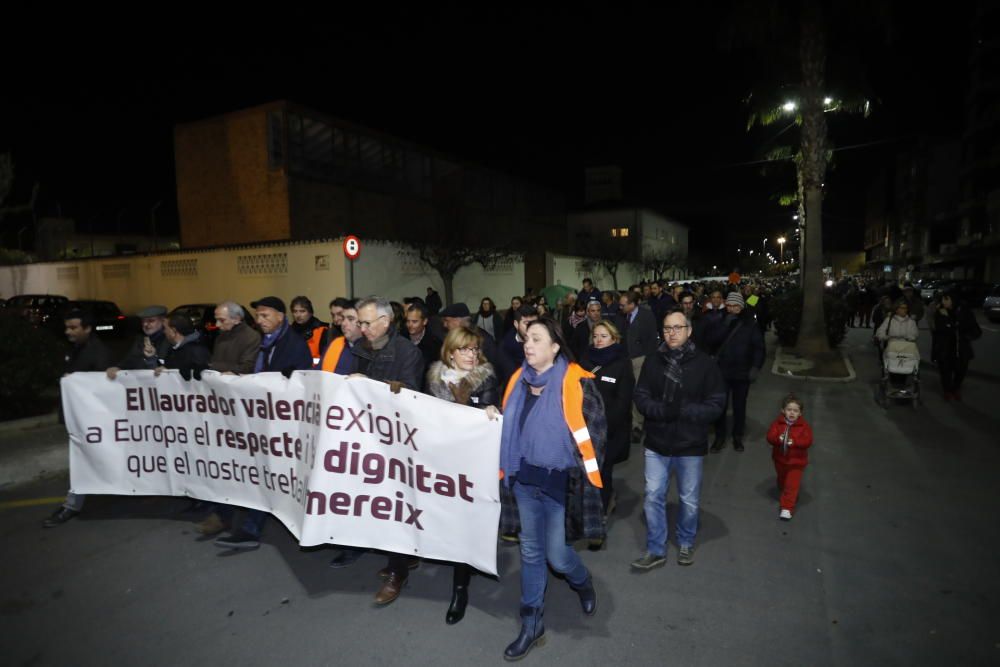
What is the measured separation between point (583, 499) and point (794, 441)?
2.76m

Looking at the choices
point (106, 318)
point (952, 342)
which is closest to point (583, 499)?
point (952, 342)

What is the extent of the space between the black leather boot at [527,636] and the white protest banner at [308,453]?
13.8 inches

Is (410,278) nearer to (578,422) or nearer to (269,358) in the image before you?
(269,358)

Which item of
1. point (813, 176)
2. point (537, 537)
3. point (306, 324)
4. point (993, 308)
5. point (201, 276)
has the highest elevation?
point (813, 176)

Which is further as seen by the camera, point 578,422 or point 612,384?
point 612,384

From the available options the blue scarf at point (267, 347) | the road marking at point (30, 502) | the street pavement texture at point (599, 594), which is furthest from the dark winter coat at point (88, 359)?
the blue scarf at point (267, 347)

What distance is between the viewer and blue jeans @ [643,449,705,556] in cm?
415

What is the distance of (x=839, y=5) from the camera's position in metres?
13.2

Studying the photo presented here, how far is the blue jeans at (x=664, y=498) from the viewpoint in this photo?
4148mm

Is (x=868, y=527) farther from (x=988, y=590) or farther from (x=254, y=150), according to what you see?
(x=254, y=150)

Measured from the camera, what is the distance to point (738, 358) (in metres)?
7.07

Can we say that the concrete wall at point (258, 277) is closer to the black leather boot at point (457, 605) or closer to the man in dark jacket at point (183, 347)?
the man in dark jacket at point (183, 347)

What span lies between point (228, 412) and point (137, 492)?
4.16 ft

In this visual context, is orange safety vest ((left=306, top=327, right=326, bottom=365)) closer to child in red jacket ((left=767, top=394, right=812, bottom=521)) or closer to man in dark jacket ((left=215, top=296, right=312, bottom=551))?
man in dark jacket ((left=215, top=296, right=312, bottom=551))
